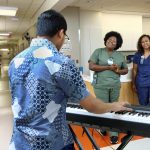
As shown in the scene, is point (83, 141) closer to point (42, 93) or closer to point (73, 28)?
point (42, 93)

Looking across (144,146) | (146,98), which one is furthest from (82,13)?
(144,146)

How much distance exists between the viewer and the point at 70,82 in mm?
1320

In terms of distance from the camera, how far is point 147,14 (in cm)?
842

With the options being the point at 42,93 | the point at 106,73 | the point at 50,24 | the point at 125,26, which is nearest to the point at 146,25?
the point at 125,26

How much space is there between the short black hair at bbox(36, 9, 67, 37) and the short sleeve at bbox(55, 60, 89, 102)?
0.60ft

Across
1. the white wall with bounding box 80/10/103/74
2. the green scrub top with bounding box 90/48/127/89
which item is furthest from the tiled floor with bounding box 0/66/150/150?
the white wall with bounding box 80/10/103/74

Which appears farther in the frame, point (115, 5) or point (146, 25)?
point (146, 25)

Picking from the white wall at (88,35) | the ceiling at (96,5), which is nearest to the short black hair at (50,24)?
the ceiling at (96,5)

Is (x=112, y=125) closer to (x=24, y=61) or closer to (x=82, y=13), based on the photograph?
(x=24, y=61)

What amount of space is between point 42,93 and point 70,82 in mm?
144

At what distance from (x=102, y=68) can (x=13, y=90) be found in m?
1.96

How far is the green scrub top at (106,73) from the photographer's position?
3285mm

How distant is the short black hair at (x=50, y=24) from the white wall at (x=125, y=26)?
6.35 m

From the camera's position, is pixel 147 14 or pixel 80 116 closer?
pixel 80 116
